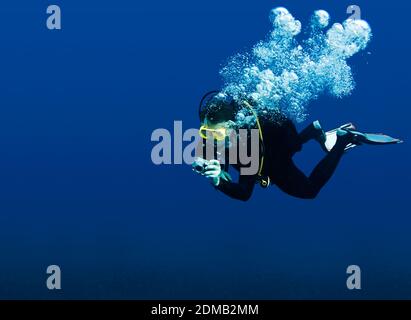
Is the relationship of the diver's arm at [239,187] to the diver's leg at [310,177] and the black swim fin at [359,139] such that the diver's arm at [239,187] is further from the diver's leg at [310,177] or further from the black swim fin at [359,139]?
the black swim fin at [359,139]

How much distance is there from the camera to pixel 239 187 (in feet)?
16.4

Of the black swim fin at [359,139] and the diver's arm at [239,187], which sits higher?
the black swim fin at [359,139]

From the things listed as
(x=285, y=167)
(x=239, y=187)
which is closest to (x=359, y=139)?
(x=285, y=167)

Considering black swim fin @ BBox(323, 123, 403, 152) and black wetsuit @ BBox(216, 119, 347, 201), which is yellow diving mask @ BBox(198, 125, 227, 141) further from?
black swim fin @ BBox(323, 123, 403, 152)

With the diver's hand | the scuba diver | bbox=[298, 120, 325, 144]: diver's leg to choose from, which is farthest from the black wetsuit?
the diver's hand

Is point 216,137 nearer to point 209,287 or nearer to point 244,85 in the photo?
point 244,85

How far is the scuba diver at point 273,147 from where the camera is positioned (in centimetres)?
480

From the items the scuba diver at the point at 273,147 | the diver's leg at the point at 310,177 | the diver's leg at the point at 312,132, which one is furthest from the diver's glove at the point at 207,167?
the diver's leg at the point at 312,132

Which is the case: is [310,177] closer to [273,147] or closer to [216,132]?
[273,147]

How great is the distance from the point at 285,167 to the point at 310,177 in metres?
0.47

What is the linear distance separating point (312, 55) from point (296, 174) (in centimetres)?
175

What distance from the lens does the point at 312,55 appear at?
21.5 ft
